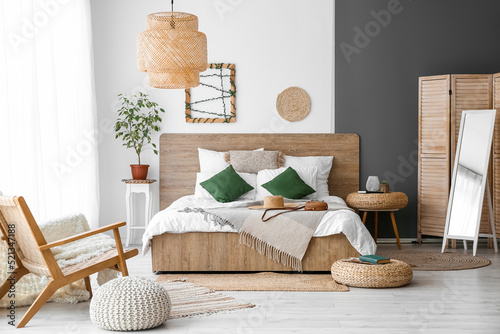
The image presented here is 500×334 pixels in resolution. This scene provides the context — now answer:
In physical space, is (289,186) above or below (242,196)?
above

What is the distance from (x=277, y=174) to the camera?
6.05 meters

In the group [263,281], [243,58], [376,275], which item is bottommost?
[263,281]

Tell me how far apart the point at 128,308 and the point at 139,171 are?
10.7 feet

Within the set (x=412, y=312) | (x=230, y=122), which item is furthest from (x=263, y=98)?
(x=412, y=312)

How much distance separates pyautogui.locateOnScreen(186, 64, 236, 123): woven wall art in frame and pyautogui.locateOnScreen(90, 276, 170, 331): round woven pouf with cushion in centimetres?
355

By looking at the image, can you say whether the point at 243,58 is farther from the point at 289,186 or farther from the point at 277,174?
the point at 289,186

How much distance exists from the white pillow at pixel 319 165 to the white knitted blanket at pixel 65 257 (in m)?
2.69

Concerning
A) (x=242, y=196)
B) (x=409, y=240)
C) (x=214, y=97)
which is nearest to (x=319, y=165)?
(x=242, y=196)

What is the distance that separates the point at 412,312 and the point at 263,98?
355cm

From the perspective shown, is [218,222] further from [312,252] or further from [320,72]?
[320,72]

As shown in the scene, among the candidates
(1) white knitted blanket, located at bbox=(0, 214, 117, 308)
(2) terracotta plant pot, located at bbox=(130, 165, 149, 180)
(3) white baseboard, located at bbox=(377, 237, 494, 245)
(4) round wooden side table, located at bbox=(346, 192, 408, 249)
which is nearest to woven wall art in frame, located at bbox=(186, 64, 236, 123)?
(2) terracotta plant pot, located at bbox=(130, 165, 149, 180)

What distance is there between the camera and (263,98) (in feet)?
22.0

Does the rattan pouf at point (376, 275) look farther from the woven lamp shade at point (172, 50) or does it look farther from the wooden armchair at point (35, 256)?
the woven lamp shade at point (172, 50)

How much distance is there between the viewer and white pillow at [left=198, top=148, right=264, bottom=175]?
21.0ft
